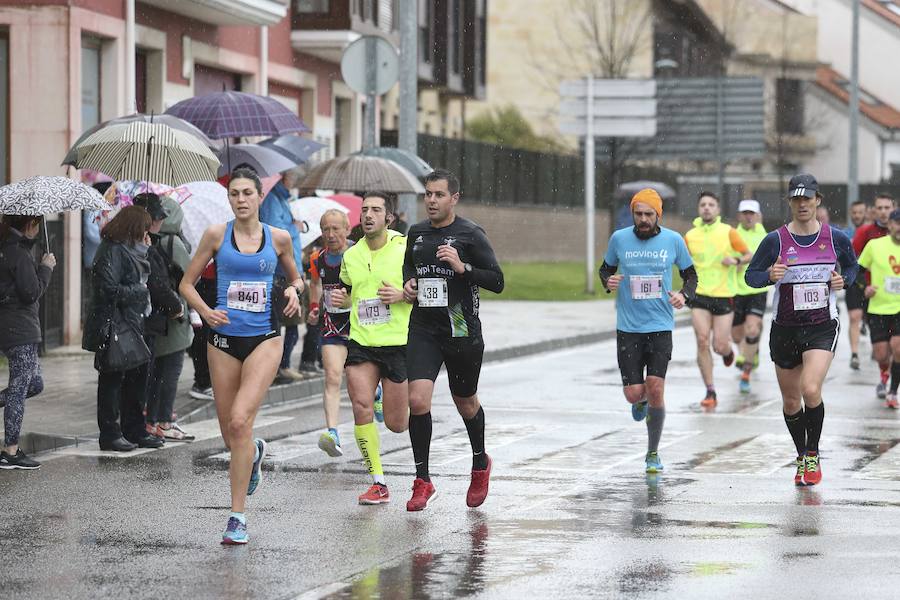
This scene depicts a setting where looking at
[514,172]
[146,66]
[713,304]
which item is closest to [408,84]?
[146,66]

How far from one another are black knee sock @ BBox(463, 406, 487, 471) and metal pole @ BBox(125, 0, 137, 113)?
43.9ft

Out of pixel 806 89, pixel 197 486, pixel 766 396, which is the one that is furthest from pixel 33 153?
pixel 806 89

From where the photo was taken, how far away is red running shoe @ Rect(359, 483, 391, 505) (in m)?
10.2

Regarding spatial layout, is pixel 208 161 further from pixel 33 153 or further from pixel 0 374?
pixel 33 153

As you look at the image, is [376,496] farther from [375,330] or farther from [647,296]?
[647,296]

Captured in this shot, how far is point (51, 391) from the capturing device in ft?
52.4

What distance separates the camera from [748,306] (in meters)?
18.7

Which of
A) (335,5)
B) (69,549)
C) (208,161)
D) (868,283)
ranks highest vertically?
(335,5)

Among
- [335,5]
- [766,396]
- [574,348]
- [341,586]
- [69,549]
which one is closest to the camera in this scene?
[341,586]

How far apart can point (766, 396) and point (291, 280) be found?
8571 millimetres

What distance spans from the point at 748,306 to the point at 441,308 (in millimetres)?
9213

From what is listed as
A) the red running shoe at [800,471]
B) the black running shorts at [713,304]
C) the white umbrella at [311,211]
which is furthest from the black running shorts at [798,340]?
the white umbrella at [311,211]

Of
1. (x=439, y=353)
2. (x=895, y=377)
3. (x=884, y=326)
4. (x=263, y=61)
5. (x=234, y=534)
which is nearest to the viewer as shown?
(x=234, y=534)

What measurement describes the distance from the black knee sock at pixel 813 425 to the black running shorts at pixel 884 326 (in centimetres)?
554
